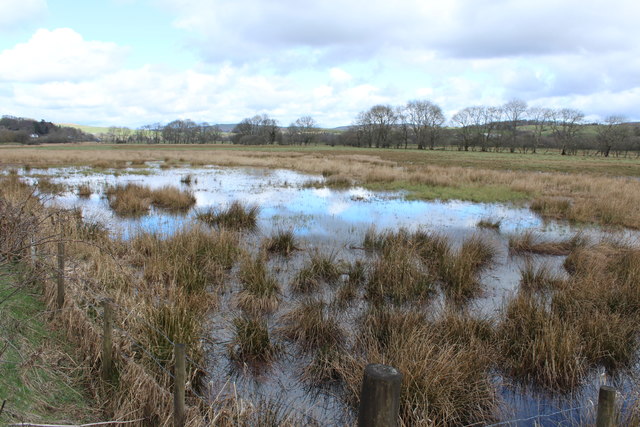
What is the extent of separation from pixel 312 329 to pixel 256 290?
66.8 inches

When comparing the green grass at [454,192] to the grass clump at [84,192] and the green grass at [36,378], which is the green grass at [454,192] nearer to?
the grass clump at [84,192]

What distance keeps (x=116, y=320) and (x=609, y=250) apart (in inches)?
430

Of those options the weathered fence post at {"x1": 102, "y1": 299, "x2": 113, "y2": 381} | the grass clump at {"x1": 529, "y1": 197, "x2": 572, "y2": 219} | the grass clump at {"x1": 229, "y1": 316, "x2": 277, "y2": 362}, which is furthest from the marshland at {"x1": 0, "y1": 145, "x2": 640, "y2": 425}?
the grass clump at {"x1": 529, "y1": 197, "x2": 572, "y2": 219}

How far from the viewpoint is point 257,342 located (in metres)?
5.32

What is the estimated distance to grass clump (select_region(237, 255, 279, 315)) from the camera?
6645 millimetres

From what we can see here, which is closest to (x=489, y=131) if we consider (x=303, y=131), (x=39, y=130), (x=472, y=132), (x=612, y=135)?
(x=472, y=132)

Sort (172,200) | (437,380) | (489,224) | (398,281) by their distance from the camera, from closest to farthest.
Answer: (437,380), (398,281), (489,224), (172,200)

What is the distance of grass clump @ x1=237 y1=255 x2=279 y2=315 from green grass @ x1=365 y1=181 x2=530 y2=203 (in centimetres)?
1319

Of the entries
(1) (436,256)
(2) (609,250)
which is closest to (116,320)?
(1) (436,256)

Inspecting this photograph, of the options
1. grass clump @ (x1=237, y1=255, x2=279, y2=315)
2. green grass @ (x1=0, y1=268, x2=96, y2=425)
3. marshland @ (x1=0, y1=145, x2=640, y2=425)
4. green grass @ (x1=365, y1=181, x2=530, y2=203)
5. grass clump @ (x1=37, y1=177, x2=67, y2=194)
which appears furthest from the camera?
green grass @ (x1=365, y1=181, x2=530, y2=203)

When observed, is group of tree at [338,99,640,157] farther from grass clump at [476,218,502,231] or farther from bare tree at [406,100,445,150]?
grass clump at [476,218,502,231]

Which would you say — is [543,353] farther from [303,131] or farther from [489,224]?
[303,131]

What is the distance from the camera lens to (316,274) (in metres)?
8.06

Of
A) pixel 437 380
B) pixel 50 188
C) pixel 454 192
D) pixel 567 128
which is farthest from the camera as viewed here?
pixel 567 128
